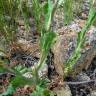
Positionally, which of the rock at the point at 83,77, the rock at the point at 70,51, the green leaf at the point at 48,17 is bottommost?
the rock at the point at 83,77

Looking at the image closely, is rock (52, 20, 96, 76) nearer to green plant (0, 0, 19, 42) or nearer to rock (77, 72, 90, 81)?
rock (77, 72, 90, 81)

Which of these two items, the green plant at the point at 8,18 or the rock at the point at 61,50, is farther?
the green plant at the point at 8,18

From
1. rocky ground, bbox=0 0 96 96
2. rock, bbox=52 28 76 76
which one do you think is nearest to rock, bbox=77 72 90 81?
rocky ground, bbox=0 0 96 96

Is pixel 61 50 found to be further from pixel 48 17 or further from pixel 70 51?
pixel 48 17

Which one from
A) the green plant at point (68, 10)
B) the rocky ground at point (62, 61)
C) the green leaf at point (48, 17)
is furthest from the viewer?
the green plant at point (68, 10)

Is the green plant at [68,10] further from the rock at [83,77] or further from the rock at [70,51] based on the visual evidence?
the rock at [83,77]

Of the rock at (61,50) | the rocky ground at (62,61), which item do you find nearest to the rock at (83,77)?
the rocky ground at (62,61)

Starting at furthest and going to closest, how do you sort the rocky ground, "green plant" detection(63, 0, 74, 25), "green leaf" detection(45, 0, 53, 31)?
"green plant" detection(63, 0, 74, 25)
the rocky ground
"green leaf" detection(45, 0, 53, 31)

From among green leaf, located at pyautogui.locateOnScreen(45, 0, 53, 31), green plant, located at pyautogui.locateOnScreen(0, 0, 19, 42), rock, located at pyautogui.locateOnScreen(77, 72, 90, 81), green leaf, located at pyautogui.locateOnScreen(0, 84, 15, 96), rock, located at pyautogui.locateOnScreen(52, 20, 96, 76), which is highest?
green leaf, located at pyautogui.locateOnScreen(45, 0, 53, 31)

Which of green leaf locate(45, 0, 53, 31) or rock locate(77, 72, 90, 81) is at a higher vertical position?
green leaf locate(45, 0, 53, 31)

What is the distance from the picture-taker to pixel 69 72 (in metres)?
1.72

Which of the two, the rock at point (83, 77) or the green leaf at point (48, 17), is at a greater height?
the green leaf at point (48, 17)

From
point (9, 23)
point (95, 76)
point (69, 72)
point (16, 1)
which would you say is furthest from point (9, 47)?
point (95, 76)

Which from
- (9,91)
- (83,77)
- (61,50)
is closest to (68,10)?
(61,50)
